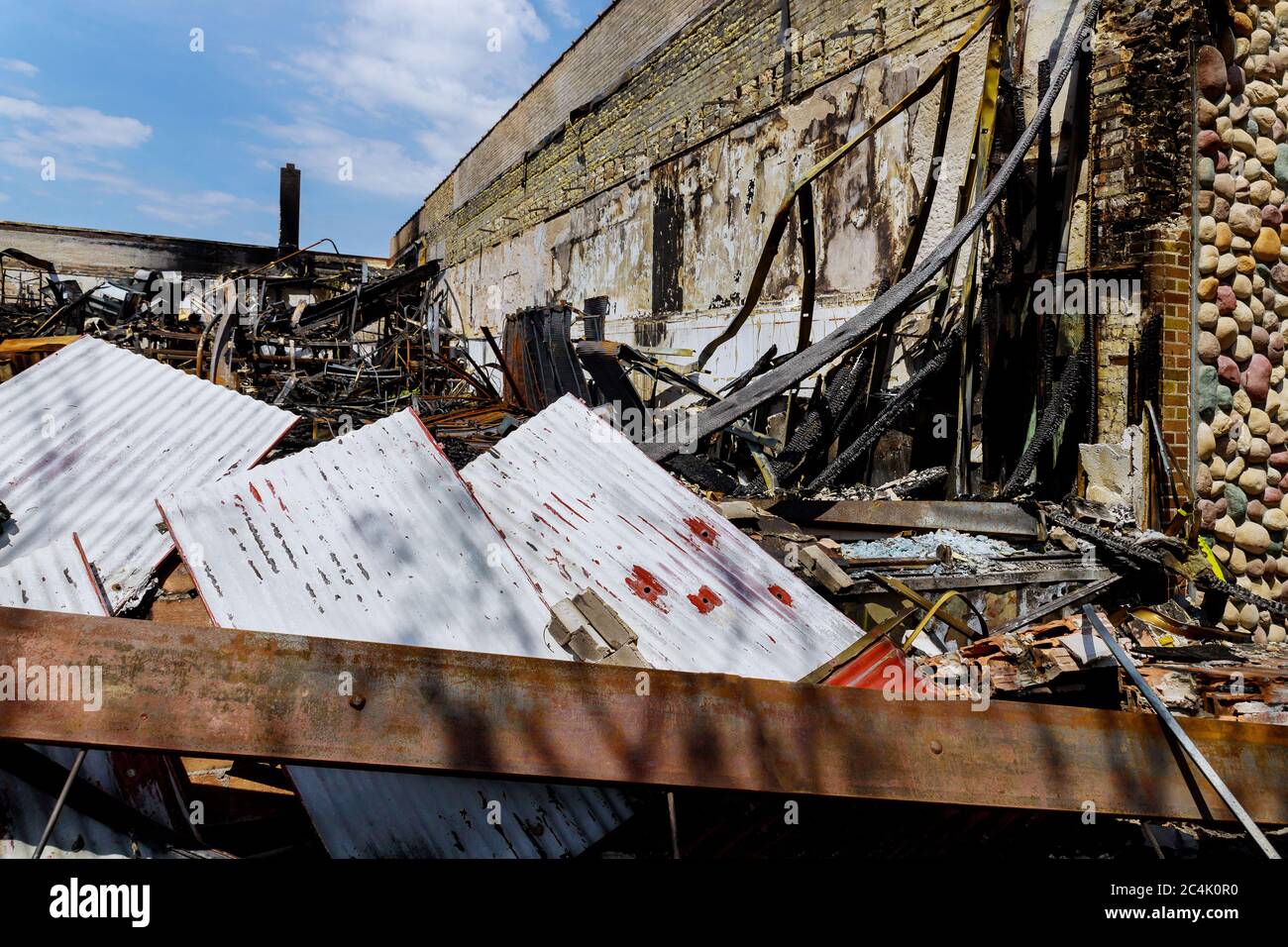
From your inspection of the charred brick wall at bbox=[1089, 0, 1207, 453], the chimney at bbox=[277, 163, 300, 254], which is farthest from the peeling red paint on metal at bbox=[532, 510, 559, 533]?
the chimney at bbox=[277, 163, 300, 254]

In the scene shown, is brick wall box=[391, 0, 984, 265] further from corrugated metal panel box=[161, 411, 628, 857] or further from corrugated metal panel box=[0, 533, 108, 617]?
corrugated metal panel box=[0, 533, 108, 617]

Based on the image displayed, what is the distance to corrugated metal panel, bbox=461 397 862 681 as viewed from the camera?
8.45 feet

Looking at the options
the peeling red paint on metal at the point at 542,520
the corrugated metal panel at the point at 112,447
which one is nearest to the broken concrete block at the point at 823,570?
the peeling red paint on metal at the point at 542,520

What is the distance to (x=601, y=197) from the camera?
13.0 metres

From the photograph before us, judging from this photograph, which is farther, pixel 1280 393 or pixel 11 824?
pixel 1280 393

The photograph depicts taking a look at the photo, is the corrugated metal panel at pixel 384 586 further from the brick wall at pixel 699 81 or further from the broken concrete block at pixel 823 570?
the brick wall at pixel 699 81

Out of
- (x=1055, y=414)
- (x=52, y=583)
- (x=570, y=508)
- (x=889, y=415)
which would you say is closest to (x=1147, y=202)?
(x=1055, y=414)

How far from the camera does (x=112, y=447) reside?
3467mm

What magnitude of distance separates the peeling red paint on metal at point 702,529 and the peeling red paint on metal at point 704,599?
11.6 inches

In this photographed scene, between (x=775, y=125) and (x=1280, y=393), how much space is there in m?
5.74
